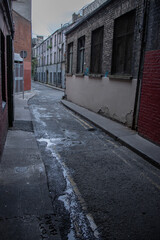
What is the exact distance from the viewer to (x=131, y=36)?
28.5 feet

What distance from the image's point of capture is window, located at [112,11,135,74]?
8766 mm

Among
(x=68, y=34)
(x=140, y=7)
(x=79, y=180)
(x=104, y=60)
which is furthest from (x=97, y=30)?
(x=79, y=180)

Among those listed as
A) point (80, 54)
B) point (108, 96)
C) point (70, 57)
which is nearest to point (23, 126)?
point (108, 96)

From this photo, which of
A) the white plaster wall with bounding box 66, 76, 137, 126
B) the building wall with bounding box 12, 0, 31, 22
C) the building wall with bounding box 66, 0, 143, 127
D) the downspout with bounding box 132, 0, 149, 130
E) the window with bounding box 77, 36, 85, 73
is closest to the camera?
the downspout with bounding box 132, 0, 149, 130

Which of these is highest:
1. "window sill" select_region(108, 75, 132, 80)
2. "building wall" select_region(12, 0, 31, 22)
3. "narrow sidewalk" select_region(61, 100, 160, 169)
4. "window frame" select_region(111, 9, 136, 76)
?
"building wall" select_region(12, 0, 31, 22)

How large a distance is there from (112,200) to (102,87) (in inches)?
319

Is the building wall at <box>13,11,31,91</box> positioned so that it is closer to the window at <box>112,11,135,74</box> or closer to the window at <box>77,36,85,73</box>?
the window at <box>77,36,85,73</box>

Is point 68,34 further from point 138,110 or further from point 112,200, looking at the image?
point 112,200

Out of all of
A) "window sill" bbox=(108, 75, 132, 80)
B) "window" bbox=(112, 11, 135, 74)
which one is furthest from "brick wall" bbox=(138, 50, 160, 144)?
"window" bbox=(112, 11, 135, 74)

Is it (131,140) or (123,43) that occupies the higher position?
(123,43)

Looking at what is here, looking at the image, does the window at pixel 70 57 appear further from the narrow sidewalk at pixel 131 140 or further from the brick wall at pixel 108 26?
the narrow sidewalk at pixel 131 140

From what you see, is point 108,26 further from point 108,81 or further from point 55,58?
point 55,58

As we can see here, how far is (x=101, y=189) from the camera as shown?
3.96m

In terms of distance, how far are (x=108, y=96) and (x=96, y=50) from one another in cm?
337
